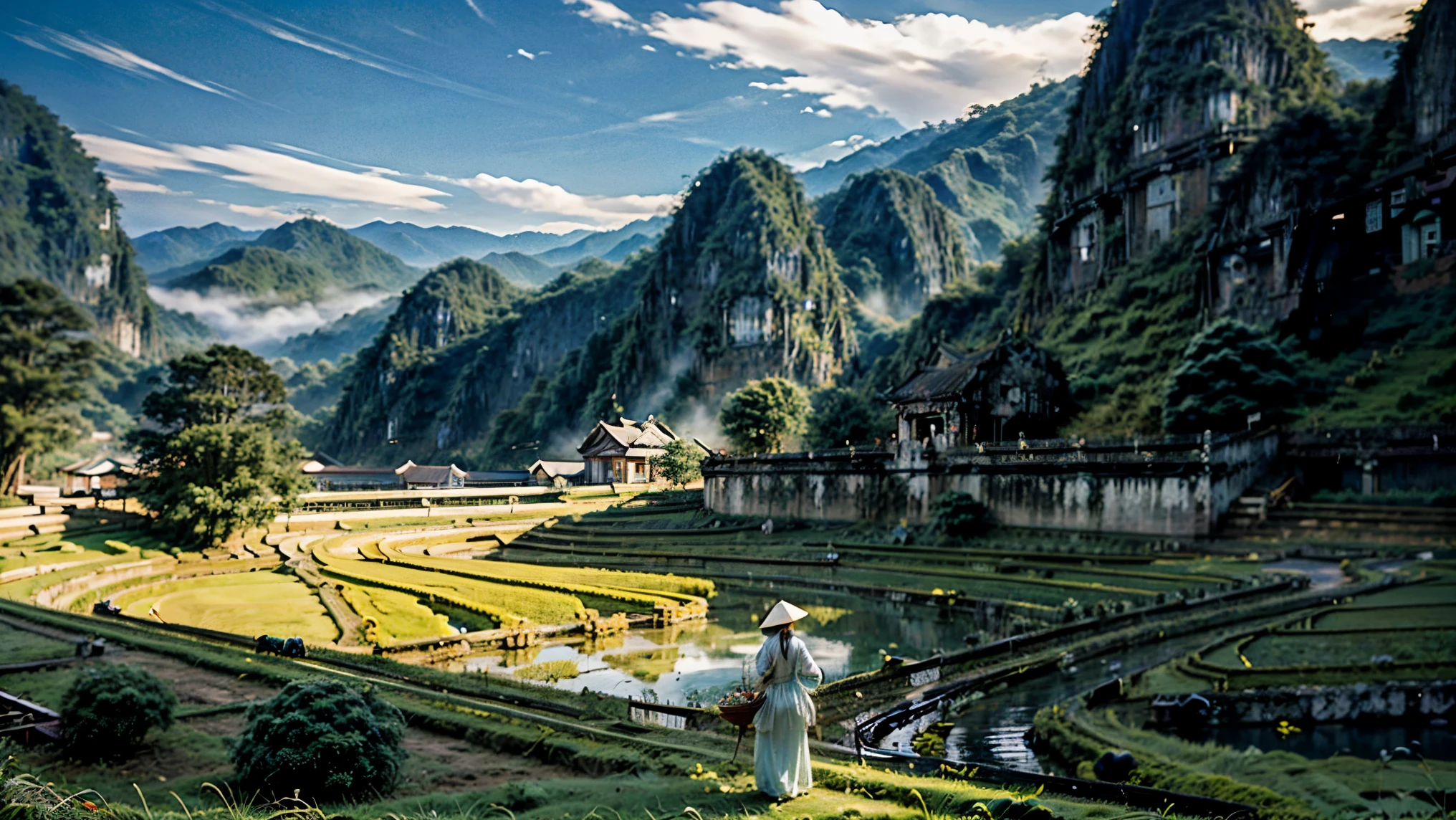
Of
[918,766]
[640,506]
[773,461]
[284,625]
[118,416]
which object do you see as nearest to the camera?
[918,766]

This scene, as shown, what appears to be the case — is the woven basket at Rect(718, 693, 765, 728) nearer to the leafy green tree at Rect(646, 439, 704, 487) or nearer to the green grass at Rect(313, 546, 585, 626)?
the green grass at Rect(313, 546, 585, 626)

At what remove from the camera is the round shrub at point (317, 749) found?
9.91 meters

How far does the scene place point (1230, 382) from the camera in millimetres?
44375

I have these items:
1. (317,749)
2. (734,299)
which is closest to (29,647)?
(317,749)

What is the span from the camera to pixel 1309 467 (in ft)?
130

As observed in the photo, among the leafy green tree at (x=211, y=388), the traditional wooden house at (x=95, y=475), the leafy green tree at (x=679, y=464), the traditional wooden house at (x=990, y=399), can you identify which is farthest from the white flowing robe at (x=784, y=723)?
the traditional wooden house at (x=95, y=475)

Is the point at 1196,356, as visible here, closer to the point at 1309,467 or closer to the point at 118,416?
the point at 1309,467

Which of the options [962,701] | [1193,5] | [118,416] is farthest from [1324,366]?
[118,416]

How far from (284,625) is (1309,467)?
4235 centimetres

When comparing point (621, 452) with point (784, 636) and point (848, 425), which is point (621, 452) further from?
point (784, 636)

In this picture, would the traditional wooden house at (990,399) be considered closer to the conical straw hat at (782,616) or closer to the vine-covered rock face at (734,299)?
the conical straw hat at (782,616)

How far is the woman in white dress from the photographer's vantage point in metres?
9.66

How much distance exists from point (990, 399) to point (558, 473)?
59.4m

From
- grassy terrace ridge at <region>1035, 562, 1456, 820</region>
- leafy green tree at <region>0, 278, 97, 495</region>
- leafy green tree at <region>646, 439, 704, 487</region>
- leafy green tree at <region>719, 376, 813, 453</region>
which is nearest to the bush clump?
grassy terrace ridge at <region>1035, 562, 1456, 820</region>
